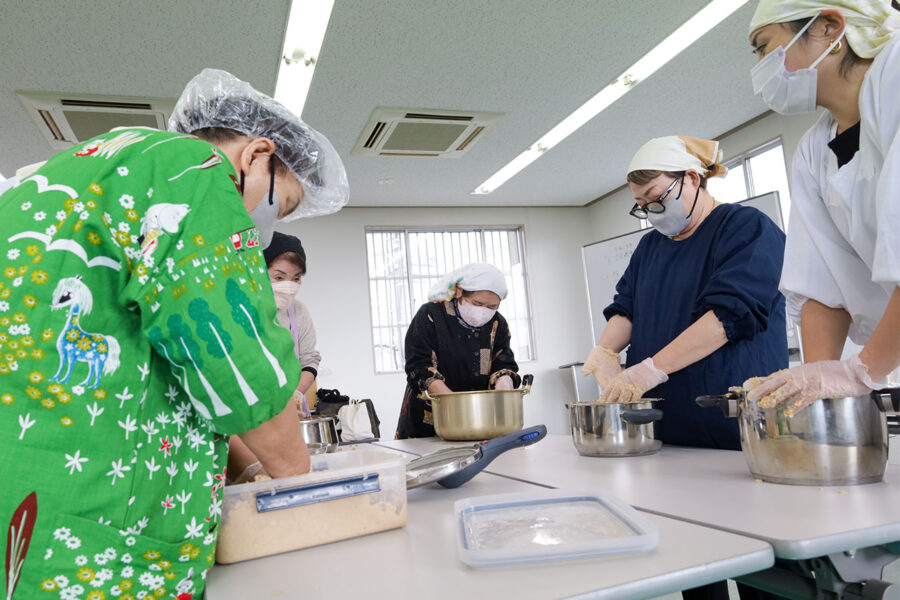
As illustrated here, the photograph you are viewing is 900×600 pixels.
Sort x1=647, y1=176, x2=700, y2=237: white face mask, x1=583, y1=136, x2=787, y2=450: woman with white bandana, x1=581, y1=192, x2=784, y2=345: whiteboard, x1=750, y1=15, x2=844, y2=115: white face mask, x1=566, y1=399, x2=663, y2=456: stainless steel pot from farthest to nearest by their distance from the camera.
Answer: x1=581, y1=192, x2=784, y2=345: whiteboard
x1=647, y1=176, x2=700, y2=237: white face mask
x1=583, y1=136, x2=787, y2=450: woman with white bandana
x1=566, y1=399, x2=663, y2=456: stainless steel pot
x1=750, y1=15, x2=844, y2=115: white face mask

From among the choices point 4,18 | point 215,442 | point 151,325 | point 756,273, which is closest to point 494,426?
point 756,273

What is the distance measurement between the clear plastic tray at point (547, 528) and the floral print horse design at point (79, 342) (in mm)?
450

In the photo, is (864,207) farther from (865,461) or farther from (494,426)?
(494,426)

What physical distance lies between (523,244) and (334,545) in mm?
6135

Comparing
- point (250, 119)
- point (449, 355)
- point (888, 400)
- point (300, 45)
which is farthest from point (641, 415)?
point (300, 45)

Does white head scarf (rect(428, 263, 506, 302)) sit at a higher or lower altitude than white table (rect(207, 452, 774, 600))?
higher

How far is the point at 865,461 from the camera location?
2.97ft

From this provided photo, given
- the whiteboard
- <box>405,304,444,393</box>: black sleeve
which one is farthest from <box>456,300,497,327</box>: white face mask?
the whiteboard

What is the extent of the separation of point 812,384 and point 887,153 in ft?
1.47

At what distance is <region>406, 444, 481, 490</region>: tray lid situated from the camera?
104cm

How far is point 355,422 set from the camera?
284 cm

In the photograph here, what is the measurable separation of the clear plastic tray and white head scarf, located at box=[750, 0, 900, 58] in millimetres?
1035

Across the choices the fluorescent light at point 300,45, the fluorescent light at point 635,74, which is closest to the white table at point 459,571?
the fluorescent light at point 300,45

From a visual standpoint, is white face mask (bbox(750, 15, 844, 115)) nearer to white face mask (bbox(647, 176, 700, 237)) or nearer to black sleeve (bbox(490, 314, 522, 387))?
white face mask (bbox(647, 176, 700, 237))
